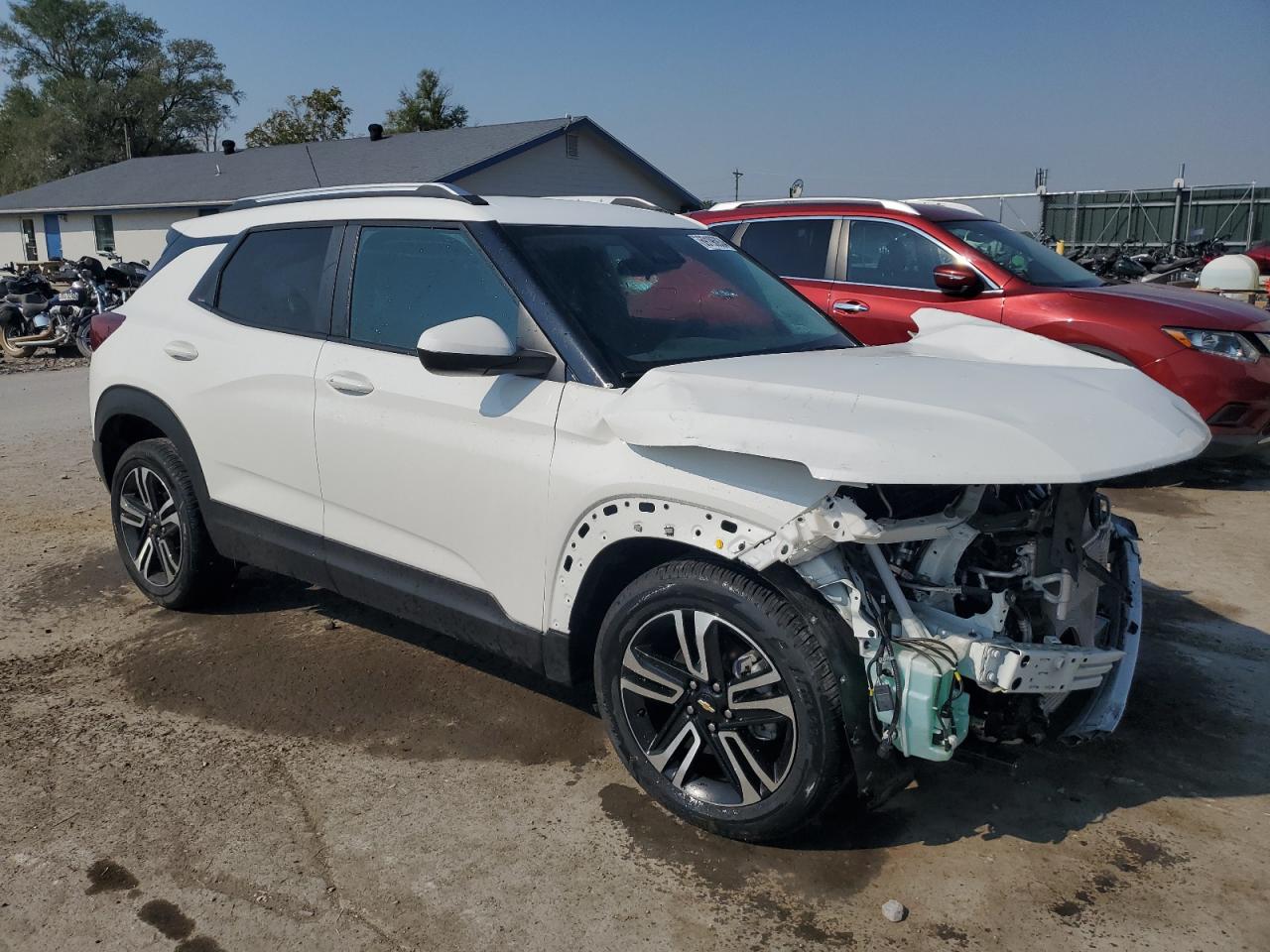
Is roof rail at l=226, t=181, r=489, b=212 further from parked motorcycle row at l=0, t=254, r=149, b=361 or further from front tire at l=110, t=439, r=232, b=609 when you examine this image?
parked motorcycle row at l=0, t=254, r=149, b=361

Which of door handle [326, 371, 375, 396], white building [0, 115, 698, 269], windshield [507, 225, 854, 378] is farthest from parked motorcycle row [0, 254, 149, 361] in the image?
windshield [507, 225, 854, 378]

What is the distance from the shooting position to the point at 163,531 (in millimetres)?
4844

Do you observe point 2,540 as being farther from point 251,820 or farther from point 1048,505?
point 1048,505

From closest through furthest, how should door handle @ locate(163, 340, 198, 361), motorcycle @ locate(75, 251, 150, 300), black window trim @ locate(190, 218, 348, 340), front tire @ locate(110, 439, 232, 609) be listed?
black window trim @ locate(190, 218, 348, 340), door handle @ locate(163, 340, 198, 361), front tire @ locate(110, 439, 232, 609), motorcycle @ locate(75, 251, 150, 300)

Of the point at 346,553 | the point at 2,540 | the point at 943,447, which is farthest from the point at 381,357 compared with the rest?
the point at 2,540

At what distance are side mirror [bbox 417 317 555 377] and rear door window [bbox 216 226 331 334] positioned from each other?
105 cm

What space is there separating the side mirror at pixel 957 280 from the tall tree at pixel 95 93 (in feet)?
210

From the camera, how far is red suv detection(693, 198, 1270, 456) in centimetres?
668

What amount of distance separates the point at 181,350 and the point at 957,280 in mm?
4911

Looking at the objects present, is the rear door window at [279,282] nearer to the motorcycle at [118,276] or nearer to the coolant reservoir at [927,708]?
the coolant reservoir at [927,708]

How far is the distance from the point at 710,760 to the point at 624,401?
1.12m

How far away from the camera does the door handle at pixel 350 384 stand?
3.77 m

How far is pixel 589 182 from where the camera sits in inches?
1214

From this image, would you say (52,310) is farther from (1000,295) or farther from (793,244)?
(1000,295)
